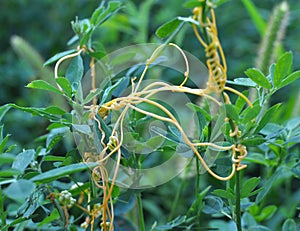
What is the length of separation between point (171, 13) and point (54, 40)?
1.00 ft

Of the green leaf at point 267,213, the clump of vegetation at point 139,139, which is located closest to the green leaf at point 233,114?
the clump of vegetation at point 139,139

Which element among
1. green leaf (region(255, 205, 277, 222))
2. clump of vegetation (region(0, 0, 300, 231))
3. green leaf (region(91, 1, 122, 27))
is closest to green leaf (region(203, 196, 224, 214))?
clump of vegetation (region(0, 0, 300, 231))

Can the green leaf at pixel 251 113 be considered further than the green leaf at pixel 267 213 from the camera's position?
No

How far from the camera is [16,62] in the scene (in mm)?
1414

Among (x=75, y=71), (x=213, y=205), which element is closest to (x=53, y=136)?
(x=75, y=71)

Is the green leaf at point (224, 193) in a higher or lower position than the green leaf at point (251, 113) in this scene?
lower

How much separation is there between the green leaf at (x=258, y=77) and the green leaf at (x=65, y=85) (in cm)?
14

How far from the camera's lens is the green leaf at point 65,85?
47 centimetres

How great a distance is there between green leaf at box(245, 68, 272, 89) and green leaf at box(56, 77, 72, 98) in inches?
5.7

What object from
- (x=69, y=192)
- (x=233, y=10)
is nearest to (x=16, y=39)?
(x=69, y=192)

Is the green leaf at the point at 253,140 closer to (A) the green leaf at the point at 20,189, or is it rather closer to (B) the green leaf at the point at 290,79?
(B) the green leaf at the point at 290,79

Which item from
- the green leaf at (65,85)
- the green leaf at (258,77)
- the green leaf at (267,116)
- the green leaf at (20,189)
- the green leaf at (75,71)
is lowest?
the green leaf at (20,189)

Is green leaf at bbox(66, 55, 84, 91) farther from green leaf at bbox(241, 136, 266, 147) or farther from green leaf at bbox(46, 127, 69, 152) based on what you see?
green leaf at bbox(241, 136, 266, 147)

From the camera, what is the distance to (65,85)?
1.55ft
